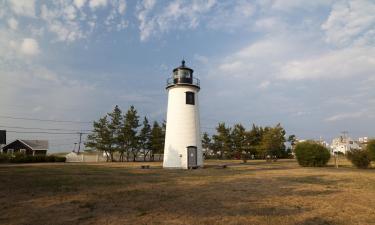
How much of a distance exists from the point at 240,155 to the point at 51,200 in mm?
55924

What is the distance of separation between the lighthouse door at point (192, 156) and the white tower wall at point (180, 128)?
332mm

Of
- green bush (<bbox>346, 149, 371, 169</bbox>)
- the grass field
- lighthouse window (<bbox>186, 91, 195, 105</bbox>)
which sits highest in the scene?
lighthouse window (<bbox>186, 91, 195, 105</bbox>)

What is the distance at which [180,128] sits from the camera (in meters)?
31.2

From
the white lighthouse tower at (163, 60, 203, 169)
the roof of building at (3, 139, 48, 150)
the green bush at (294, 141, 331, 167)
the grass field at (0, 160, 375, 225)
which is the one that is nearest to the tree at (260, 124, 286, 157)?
the green bush at (294, 141, 331, 167)

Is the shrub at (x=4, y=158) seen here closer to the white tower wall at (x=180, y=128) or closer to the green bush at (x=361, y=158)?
the white tower wall at (x=180, y=128)

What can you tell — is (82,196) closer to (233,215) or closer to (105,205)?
(105,205)

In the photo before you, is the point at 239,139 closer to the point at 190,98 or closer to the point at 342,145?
the point at 190,98

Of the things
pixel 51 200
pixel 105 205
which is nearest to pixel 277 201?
pixel 105 205

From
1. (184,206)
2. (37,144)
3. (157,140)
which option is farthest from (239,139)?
(184,206)

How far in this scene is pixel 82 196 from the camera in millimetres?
12406

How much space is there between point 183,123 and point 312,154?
1618 centimetres

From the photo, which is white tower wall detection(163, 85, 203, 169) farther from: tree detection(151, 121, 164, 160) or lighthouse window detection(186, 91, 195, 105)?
tree detection(151, 121, 164, 160)

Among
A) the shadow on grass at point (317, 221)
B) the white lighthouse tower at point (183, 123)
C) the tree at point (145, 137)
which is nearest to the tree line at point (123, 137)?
the tree at point (145, 137)

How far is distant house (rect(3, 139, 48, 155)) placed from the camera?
200ft
